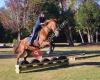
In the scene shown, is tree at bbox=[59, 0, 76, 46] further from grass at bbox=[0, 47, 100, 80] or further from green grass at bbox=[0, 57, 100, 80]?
green grass at bbox=[0, 57, 100, 80]

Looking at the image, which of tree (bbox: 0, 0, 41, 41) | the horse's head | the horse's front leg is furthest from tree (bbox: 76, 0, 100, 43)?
the horse's front leg

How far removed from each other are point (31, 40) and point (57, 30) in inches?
64.0

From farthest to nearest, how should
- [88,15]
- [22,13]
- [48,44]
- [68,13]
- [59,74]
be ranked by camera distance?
[68,13]
[88,15]
[22,13]
[48,44]
[59,74]

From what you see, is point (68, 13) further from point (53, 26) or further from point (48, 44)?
point (48, 44)

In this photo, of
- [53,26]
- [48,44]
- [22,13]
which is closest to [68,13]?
[22,13]

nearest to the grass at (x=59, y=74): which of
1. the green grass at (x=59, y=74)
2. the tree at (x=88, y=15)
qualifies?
the green grass at (x=59, y=74)

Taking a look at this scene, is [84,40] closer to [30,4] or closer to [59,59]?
[30,4]

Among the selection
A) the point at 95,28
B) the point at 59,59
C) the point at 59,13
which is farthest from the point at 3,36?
the point at 59,59

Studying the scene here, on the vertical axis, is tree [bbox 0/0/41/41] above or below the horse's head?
below

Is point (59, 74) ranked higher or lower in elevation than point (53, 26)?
lower

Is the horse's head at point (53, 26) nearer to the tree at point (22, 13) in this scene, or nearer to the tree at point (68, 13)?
the tree at point (22, 13)

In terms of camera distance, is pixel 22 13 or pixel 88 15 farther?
pixel 88 15

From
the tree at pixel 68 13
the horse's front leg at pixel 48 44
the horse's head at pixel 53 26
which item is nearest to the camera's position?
the horse's front leg at pixel 48 44

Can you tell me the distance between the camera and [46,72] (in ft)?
59.3
